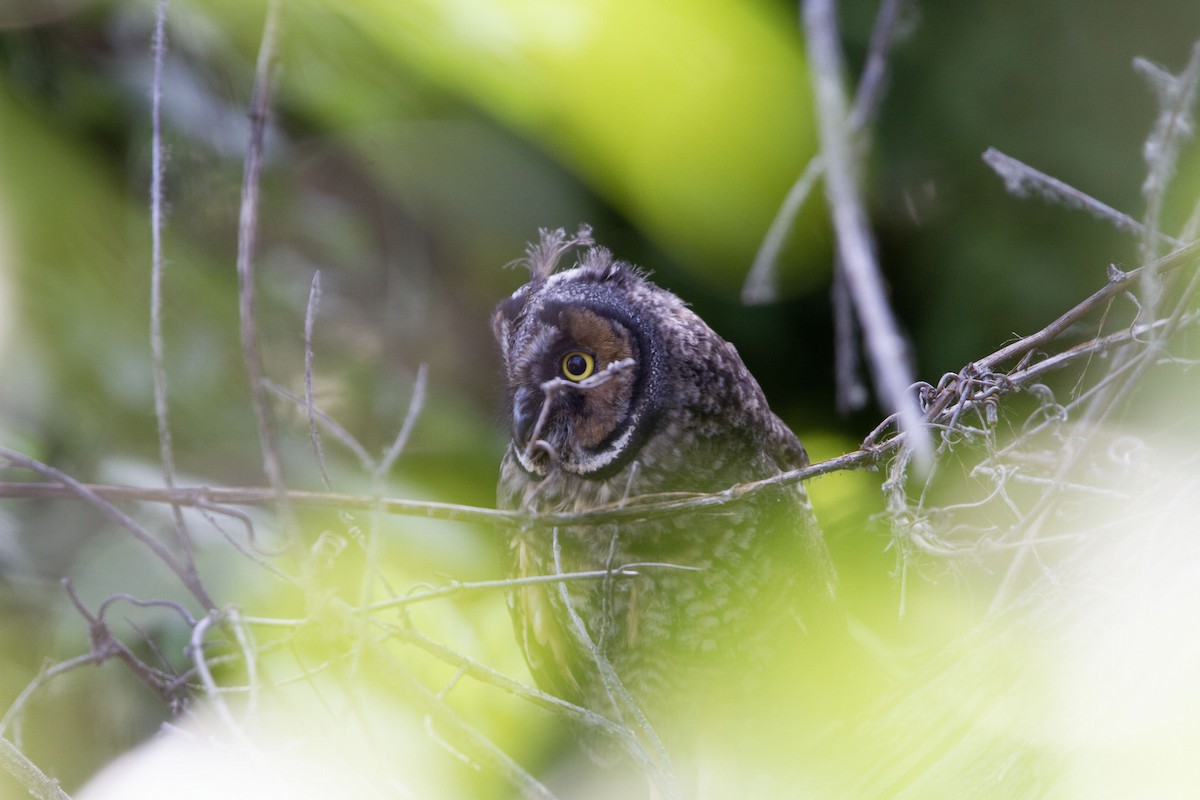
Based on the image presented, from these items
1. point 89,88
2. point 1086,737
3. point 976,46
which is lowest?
point 1086,737

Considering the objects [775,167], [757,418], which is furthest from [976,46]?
[757,418]

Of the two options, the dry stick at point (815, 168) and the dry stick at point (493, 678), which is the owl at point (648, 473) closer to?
the dry stick at point (815, 168)

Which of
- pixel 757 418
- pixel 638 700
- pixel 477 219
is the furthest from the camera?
pixel 477 219

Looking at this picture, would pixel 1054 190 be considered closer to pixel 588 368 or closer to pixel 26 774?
pixel 588 368

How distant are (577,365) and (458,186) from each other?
0.67 m

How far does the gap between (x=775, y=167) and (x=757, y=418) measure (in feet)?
1.79

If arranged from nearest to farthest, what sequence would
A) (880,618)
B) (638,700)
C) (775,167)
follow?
(880,618)
(638,700)
(775,167)

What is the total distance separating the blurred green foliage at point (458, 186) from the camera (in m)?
1.17

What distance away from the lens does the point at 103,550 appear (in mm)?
1197

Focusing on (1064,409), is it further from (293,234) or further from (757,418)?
(293,234)

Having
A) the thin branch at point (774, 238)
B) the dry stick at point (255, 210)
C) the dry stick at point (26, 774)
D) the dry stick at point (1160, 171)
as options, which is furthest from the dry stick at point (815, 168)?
the dry stick at point (26, 774)

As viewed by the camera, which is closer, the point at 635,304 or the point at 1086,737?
the point at 1086,737

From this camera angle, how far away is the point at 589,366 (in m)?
1.05

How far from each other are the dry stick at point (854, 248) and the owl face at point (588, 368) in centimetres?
25
